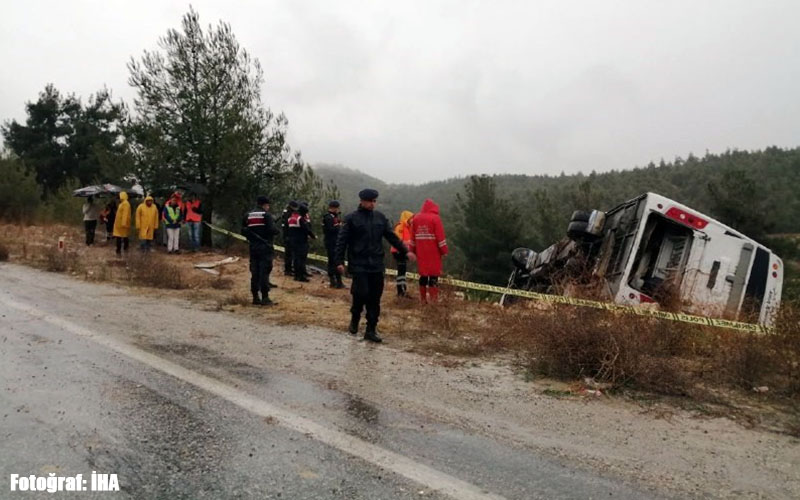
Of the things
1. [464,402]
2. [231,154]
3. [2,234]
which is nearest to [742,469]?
[464,402]

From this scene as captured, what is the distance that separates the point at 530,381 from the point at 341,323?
3186 millimetres

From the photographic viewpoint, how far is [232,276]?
12.5 m

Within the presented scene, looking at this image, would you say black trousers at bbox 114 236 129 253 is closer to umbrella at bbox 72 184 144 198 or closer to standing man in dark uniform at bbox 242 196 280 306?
umbrella at bbox 72 184 144 198

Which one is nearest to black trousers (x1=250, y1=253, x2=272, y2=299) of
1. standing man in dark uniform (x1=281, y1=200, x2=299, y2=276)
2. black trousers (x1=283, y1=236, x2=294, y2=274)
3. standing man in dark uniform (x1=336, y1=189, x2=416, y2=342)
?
standing man in dark uniform (x1=336, y1=189, x2=416, y2=342)

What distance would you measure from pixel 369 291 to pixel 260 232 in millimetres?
2874

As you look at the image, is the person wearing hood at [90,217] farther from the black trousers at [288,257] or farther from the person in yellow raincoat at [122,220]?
the black trousers at [288,257]

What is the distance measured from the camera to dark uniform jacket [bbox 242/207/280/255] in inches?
350

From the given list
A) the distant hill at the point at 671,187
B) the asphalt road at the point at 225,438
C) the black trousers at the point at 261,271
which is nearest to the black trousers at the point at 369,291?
the asphalt road at the point at 225,438

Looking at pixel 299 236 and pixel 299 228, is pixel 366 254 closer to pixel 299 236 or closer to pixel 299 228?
pixel 299 228

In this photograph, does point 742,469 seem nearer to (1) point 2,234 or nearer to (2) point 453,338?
(2) point 453,338

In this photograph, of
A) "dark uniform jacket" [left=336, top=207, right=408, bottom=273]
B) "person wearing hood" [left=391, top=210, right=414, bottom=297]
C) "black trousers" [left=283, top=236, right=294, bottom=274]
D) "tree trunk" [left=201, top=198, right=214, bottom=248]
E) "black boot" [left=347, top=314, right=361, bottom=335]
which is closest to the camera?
"dark uniform jacket" [left=336, top=207, right=408, bottom=273]

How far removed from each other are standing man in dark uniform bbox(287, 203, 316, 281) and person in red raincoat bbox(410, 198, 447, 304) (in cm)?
338

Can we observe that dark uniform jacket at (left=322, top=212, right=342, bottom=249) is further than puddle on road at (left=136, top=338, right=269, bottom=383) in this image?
Yes

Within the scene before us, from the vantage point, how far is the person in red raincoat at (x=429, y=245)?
924cm
